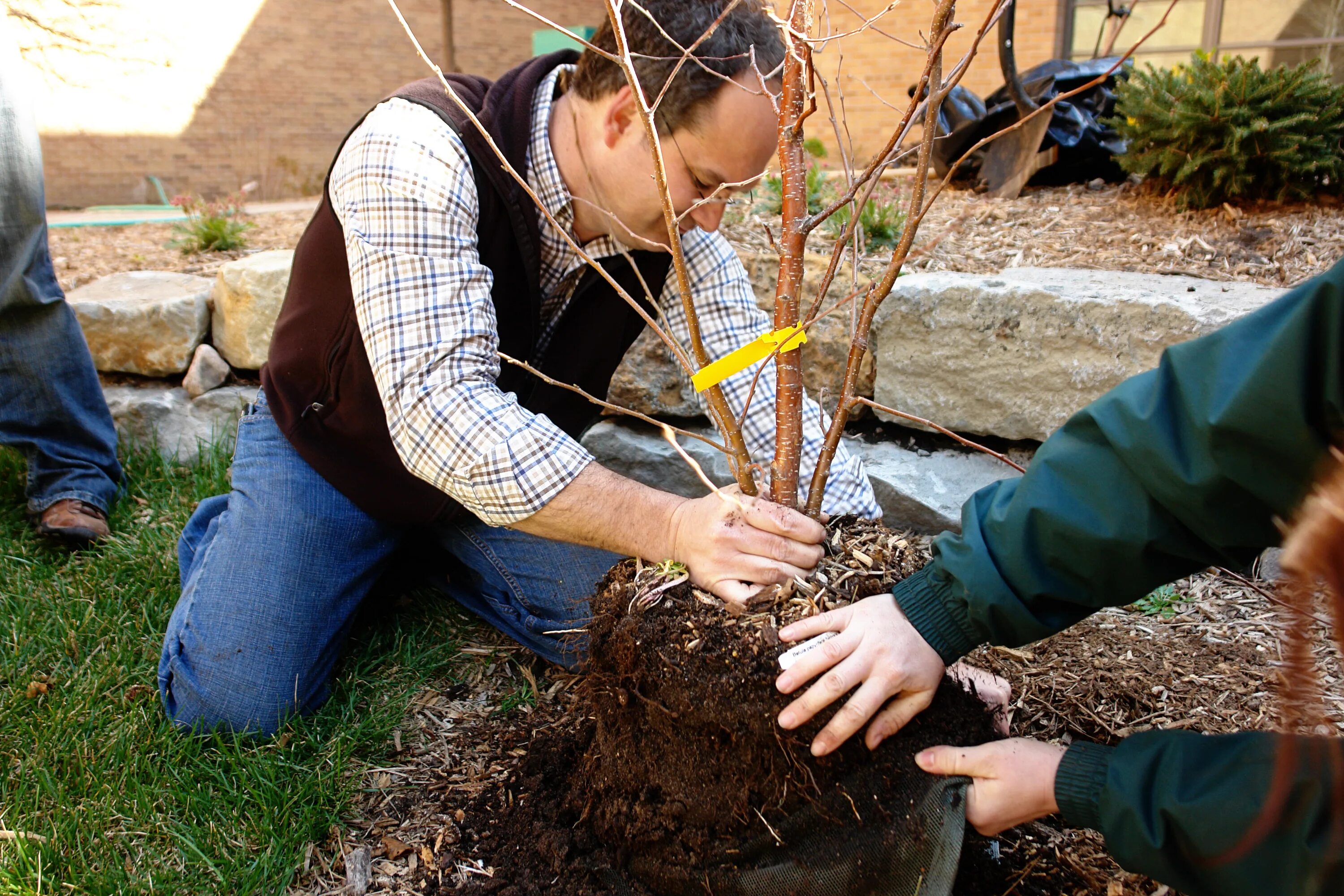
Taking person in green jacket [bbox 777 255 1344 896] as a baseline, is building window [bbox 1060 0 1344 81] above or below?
above

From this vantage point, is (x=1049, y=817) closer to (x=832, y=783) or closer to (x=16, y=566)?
(x=832, y=783)

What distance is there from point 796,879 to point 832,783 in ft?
0.59

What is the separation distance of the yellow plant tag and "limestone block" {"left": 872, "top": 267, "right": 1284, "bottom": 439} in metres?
1.57

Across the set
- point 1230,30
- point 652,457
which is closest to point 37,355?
point 652,457

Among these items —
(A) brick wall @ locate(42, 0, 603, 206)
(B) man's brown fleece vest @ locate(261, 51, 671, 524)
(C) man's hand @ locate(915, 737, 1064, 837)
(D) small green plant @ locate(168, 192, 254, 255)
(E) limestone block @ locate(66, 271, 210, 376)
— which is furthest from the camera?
(A) brick wall @ locate(42, 0, 603, 206)

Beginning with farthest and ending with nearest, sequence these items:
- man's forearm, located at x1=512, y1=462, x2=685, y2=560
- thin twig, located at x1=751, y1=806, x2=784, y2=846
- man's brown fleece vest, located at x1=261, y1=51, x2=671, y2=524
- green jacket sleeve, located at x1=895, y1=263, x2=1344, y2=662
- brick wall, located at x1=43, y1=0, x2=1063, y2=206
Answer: brick wall, located at x1=43, y1=0, x2=1063, y2=206 < man's brown fleece vest, located at x1=261, y1=51, x2=671, y2=524 < man's forearm, located at x1=512, y1=462, x2=685, y2=560 < thin twig, located at x1=751, y1=806, x2=784, y2=846 < green jacket sleeve, located at x1=895, y1=263, x2=1344, y2=662

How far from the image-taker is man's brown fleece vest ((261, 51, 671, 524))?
225 centimetres

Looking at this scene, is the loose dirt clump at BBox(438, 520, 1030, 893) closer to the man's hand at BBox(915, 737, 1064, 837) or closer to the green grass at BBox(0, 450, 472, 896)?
the man's hand at BBox(915, 737, 1064, 837)

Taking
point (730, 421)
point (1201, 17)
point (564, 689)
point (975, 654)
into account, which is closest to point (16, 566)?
point (564, 689)

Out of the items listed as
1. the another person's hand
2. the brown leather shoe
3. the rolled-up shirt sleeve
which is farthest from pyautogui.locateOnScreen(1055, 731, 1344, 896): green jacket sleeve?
the brown leather shoe

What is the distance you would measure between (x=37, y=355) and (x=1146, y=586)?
3.47 metres

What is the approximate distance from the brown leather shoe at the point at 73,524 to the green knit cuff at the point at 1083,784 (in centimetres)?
300

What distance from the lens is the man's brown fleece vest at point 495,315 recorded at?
2246mm

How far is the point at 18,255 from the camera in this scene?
10.2 ft
